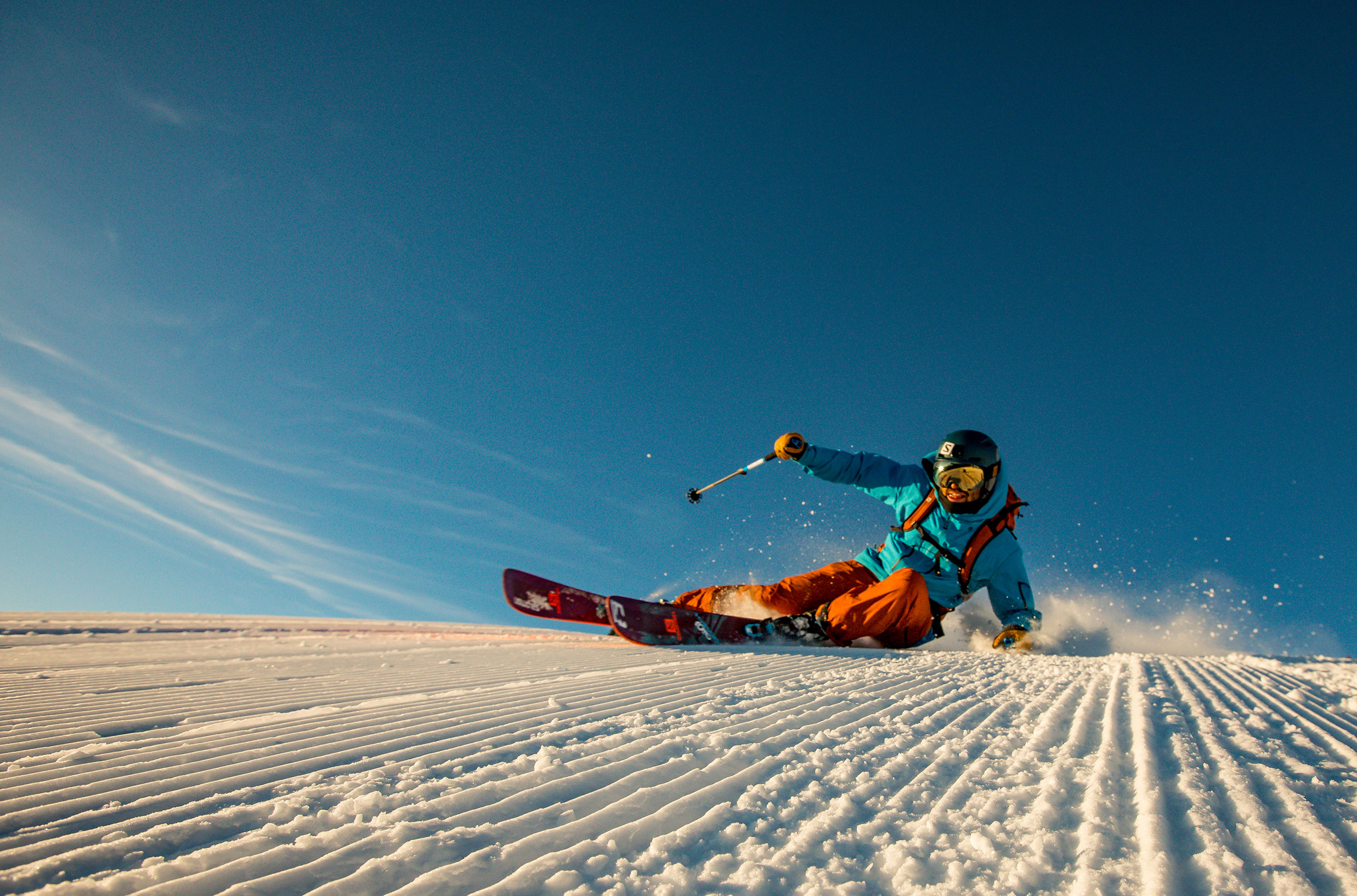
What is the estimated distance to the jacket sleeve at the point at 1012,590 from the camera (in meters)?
5.14

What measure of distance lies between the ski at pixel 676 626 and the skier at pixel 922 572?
0.28m

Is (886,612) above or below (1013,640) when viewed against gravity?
above

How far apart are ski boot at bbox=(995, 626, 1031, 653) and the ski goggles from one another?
1311 mm

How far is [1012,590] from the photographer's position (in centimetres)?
520

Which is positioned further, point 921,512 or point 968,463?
point 921,512

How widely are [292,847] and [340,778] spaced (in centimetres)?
36

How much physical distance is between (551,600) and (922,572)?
3589 millimetres

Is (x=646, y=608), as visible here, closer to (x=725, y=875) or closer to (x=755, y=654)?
(x=755, y=654)

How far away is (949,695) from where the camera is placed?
2.44m

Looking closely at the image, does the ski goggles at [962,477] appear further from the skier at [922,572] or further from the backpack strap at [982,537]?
the backpack strap at [982,537]

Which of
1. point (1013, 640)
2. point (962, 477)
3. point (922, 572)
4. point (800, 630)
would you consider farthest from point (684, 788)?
point (1013, 640)

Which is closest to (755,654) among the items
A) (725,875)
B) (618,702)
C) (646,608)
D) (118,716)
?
(646,608)

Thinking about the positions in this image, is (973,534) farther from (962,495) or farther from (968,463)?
(968,463)

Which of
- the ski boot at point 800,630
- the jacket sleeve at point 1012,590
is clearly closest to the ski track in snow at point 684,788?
the ski boot at point 800,630
